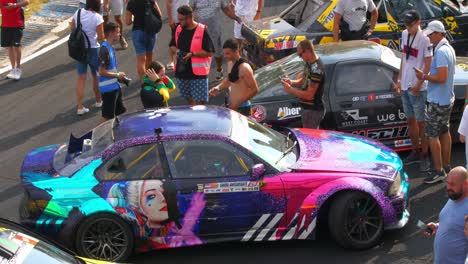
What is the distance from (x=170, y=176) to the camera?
7590 mm

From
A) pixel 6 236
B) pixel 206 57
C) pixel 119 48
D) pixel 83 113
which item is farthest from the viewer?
pixel 119 48

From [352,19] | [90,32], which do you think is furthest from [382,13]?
[90,32]

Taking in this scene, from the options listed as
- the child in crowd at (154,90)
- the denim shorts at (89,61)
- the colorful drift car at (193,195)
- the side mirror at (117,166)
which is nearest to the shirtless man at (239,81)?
the child in crowd at (154,90)

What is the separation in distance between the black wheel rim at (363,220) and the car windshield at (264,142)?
761mm

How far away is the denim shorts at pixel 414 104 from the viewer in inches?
374

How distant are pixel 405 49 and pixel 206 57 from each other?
2.71 m

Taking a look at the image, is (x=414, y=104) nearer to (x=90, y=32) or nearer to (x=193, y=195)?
(x=193, y=195)

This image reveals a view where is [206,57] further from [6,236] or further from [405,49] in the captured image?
[6,236]

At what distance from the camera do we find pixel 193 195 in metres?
7.55

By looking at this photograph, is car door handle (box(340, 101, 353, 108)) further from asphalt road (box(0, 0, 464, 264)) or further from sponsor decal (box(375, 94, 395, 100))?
asphalt road (box(0, 0, 464, 264))

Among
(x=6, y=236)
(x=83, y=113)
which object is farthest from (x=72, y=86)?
(x=6, y=236)

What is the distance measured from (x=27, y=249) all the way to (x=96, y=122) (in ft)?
20.5

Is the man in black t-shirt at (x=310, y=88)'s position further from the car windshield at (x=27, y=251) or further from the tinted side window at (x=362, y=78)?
the car windshield at (x=27, y=251)

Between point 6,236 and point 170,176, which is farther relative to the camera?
point 170,176
